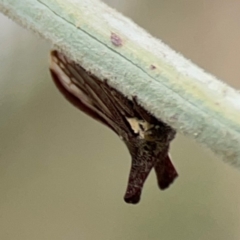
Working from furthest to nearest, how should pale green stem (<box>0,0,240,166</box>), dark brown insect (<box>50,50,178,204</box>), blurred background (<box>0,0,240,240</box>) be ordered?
1. blurred background (<box>0,0,240,240</box>)
2. dark brown insect (<box>50,50,178,204</box>)
3. pale green stem (<box>0,0,240,166</box>)

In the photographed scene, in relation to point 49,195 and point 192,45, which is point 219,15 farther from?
point 49,195

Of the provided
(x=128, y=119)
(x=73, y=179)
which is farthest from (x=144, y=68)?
(x=73, y=179)

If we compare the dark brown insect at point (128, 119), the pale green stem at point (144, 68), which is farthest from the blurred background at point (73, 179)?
the pale green stem at point (144, 68)

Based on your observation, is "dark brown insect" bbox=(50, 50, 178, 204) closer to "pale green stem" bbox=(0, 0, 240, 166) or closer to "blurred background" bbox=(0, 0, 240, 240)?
"pale green stem" bbox=(0, 0, 240, 166)

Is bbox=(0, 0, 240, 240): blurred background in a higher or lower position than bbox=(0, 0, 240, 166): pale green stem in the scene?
higher

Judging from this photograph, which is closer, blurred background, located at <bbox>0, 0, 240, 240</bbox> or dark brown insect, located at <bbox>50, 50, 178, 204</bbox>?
dark brown insect, located at <bbox>50, 50, 178, 204</bbox>

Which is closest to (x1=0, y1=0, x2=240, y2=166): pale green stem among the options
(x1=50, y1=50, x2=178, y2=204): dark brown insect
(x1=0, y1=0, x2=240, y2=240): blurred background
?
(x1=50, y1=50, x2=178, y2=204): dark brown insect

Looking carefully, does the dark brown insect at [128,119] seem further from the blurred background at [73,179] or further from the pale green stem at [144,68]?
the blurred background at [73,179]

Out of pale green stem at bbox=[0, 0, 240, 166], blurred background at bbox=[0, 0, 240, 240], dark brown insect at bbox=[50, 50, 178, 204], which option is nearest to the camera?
pale green stem at bbox=[0, 0, 240, 166]
